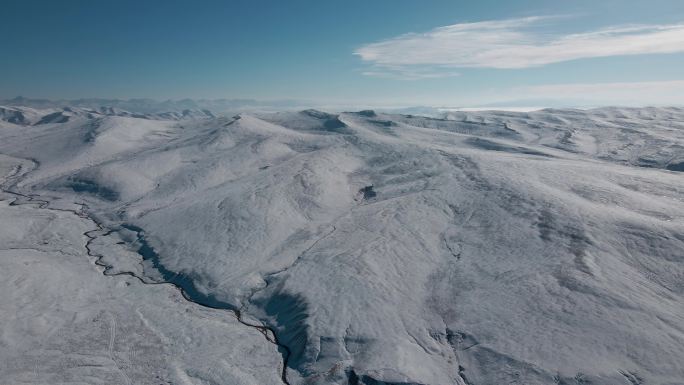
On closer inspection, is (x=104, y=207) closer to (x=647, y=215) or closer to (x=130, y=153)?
(x=130, y=153)

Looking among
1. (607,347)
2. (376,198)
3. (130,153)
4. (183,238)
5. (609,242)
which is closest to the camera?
(607,347)

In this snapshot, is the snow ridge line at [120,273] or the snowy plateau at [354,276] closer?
the snowy plateau at [354,276]

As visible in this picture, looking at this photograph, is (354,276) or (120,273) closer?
(354,276)

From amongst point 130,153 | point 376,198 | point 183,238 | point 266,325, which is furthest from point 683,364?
point 130,153

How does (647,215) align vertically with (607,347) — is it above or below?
above

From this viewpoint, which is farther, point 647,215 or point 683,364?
point 647,215

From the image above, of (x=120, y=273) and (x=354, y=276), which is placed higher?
(x=354, y=276)

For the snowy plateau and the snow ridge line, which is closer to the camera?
the snowy plateau

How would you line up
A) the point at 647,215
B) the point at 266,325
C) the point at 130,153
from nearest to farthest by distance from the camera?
the point at 266,325
the point at 647,215
the point at 130,153
